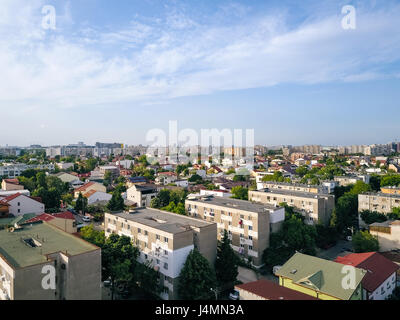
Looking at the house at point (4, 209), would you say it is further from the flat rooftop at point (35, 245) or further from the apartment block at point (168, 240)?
the apartment block at point (168, 240)

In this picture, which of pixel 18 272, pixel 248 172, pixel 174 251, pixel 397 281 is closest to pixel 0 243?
pixel 18 272

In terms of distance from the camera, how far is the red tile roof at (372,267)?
242 inches

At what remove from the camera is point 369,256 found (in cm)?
702

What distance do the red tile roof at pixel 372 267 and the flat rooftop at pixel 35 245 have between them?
5.59 meters

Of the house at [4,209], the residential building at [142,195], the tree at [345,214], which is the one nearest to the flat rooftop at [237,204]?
the tree at [345,214]

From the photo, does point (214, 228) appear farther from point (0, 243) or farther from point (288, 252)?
point (0, 243)

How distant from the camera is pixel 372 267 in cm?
665

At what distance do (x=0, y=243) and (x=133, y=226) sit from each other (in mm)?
2840

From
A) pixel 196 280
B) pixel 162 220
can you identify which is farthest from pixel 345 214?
pixel 196 280

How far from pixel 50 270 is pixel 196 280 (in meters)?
2.87

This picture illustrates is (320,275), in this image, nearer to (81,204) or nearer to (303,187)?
(303,187)

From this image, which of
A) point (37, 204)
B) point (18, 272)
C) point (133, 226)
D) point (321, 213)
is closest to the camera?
point (18, 272)

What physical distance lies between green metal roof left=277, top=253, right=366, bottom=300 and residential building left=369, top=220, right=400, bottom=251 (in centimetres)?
434
